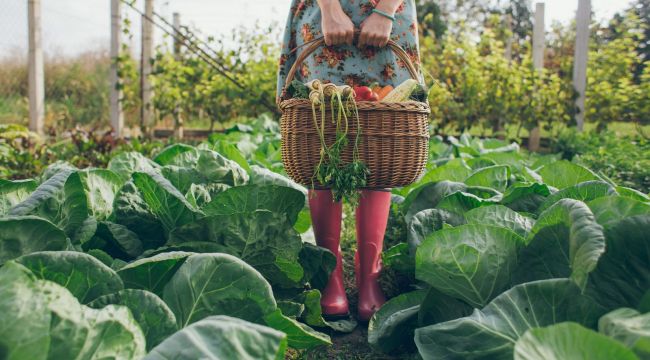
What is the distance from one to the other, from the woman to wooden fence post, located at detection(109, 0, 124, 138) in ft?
18.4

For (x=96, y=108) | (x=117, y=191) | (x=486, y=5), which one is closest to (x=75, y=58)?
(x=96, y=108)

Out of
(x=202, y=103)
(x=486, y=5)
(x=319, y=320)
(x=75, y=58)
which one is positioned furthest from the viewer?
(x=486, y=5)

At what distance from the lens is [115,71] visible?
26.7 feet

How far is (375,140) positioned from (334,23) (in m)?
0.56

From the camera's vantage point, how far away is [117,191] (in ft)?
7.91

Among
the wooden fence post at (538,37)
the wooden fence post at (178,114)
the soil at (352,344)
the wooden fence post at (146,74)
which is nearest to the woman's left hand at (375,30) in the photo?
the soil at (352,344)

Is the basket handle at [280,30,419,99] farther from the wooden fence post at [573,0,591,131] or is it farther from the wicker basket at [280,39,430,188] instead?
the wooden fence post at [573,0,591,131]

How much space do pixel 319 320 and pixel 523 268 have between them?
800 millimetres

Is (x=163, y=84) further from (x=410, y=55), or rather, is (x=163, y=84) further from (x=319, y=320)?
(x=319, y=320)

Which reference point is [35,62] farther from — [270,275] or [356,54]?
[270,275]

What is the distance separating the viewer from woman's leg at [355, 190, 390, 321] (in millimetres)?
2566

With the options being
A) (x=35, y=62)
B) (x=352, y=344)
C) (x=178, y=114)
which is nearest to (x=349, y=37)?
(x=352, y=344)

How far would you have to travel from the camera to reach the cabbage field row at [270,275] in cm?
120

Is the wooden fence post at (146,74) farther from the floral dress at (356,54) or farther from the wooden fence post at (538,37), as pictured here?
the floral dress at (356,54)
